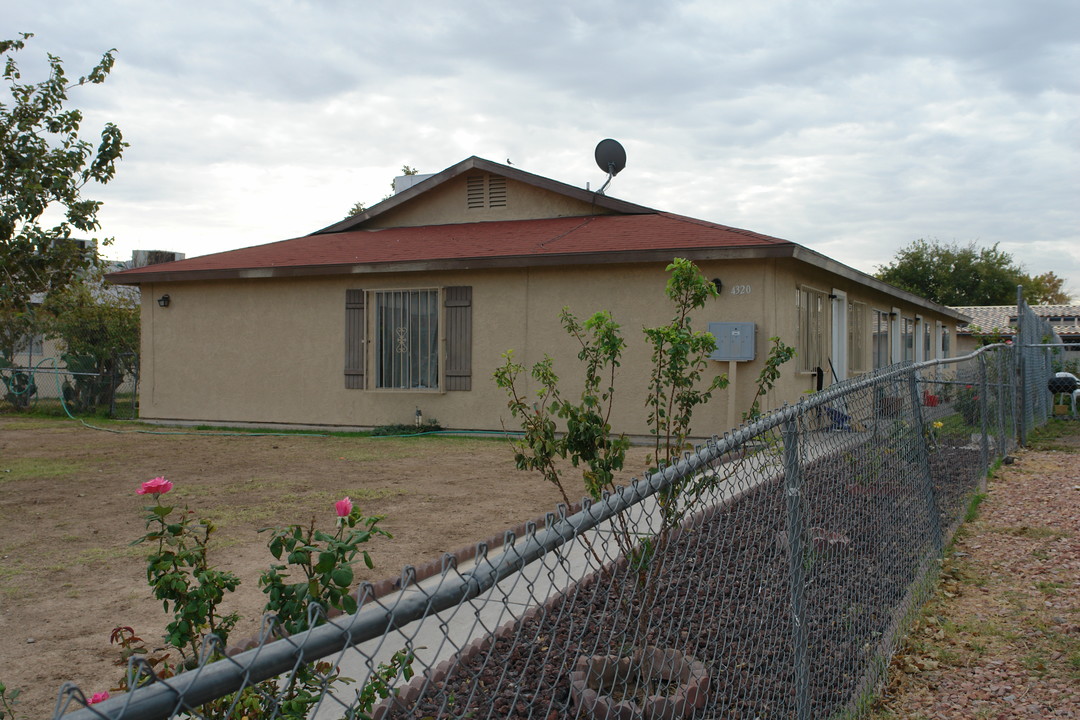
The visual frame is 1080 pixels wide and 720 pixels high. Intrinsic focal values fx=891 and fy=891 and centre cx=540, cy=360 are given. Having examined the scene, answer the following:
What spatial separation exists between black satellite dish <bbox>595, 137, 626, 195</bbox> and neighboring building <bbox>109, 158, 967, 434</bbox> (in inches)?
43.8

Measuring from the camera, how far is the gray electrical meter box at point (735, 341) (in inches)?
474

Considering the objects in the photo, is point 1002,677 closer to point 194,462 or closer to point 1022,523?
A: point 1022,523

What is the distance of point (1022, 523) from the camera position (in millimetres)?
7484

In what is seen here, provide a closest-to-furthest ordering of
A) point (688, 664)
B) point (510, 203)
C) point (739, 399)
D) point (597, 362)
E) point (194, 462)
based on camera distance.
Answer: point (688, 664) → point (597, 362) → point (194, 462) → point (739, 399) → point (510, 203)

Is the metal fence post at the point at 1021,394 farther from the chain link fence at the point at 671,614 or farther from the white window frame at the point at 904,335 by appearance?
the white window frame at the point at 904,335

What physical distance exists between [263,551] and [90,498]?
3.19 metres

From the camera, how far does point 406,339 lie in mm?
14320

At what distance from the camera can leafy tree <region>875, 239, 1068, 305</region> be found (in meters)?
56.4

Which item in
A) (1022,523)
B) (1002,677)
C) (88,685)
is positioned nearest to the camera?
(88,685)

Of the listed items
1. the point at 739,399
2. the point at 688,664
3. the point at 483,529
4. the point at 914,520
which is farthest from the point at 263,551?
the point at 739,399

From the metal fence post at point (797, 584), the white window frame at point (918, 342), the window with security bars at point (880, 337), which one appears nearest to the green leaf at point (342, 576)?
the metal fence post at point (797, 584)

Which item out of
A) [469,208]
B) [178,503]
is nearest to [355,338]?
[469,208]

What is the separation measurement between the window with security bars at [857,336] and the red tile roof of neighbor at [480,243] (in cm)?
440

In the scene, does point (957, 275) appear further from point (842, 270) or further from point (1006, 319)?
point (842, 270)
